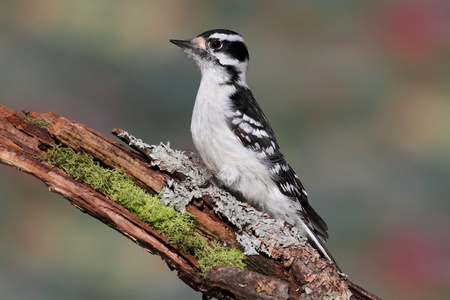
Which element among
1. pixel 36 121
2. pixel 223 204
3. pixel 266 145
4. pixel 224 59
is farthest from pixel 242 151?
pixel 36 121

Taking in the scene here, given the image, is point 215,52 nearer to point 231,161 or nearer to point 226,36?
point 226,36

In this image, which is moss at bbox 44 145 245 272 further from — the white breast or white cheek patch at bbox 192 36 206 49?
white cheek patch at bbox 192 36 206 49

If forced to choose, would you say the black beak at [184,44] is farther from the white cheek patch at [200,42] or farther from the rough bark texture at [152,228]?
the rough bark texture at [152,228]

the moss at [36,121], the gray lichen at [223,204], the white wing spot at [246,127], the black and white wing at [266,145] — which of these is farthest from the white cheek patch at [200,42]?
the moss at [36,121]

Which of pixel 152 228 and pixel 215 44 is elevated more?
pixel 215 44

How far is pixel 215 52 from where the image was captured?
12.4 ft

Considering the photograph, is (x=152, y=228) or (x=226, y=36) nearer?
(x=152, y=228)

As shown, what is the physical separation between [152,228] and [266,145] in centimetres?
131

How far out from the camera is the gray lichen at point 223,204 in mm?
2732

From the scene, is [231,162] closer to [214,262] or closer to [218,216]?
[218,216]

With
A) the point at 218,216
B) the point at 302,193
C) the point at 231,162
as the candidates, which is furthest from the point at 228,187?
the point at 302,193

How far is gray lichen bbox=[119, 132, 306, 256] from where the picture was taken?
8.96 ft

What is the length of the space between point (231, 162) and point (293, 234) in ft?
2.43

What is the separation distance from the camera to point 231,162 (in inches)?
131
